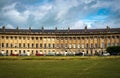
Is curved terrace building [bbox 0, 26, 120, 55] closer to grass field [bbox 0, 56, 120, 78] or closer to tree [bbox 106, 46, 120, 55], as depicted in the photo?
tree [bbox 106, 46, 120, 55]

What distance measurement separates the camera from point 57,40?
13025cm

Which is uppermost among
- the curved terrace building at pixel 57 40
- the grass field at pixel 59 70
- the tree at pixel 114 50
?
the curved terrace building at pixel 57 40

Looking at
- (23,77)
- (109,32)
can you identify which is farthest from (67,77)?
(109,32)

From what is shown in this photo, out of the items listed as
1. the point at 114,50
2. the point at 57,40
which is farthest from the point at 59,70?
the point at 57,40

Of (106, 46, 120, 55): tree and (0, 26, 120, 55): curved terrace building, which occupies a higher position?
(0, 26, 120, 55): curved terrace building

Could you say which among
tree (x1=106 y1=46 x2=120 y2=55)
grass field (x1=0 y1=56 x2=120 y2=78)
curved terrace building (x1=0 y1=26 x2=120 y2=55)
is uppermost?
curved terrace building (x1=0 y1=26 x2=120 y2=55)

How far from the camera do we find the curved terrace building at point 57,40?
126 metres

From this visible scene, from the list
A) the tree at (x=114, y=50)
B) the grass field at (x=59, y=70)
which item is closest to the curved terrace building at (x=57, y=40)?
the tree at (x=114, y=50)

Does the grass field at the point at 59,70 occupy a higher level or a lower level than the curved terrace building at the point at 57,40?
lower

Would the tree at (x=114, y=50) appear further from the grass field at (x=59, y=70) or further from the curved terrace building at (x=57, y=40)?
the grass field at (x=59, y=70)

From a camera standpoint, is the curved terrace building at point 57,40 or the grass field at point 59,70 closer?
the grass field at point 59,70

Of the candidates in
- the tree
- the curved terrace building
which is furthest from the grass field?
the curved terrace building

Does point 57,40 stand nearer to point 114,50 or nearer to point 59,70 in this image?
point 114,50

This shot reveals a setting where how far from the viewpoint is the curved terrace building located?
12650 centimetres
